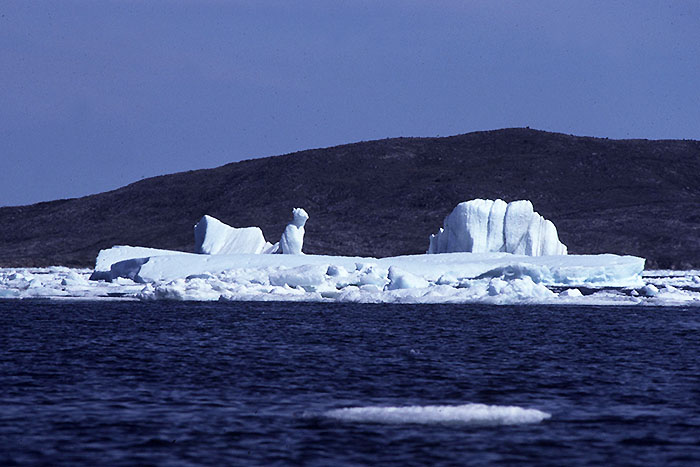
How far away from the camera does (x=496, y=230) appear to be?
51312 mm

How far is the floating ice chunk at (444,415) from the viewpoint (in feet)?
41.2

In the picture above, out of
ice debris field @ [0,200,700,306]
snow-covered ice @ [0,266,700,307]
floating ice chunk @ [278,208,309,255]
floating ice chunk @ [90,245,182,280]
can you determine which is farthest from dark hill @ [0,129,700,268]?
snow-covered ice @ [0,266,700,307]

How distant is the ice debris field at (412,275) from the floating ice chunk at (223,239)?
0.22 metres

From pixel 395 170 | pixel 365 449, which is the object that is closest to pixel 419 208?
pixel 395 170

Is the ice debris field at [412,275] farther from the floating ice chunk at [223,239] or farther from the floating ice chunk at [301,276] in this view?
the floating ice chunk at [223,239]

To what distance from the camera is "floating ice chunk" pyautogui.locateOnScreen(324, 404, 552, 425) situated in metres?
12.6

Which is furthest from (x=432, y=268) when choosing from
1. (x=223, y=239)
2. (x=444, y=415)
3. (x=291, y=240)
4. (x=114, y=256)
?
(x=444, y=415)

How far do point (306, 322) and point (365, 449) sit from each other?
694 inches

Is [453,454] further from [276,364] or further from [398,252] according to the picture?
[398,252]

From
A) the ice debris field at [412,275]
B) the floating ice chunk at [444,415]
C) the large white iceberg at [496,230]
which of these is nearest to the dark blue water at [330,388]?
the floating ice chunk at [444,415]

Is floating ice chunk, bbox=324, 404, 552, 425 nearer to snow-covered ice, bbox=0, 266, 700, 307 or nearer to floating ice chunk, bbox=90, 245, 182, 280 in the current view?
snow-covered ice, bbox=0, 266, 700, 307

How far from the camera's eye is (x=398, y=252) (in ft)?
340

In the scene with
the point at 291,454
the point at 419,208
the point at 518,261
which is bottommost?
the point at 291,454

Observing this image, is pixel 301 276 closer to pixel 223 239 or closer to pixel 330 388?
pixel 223 239
